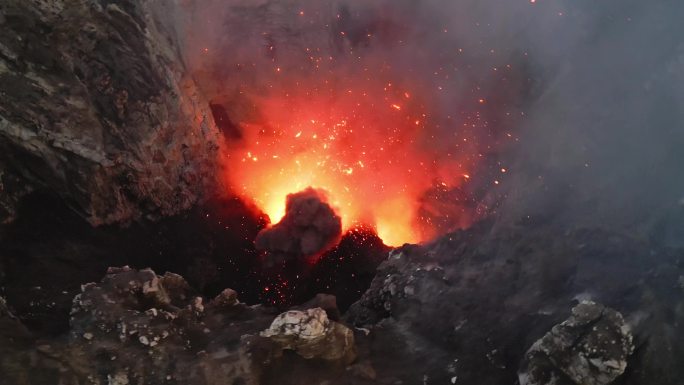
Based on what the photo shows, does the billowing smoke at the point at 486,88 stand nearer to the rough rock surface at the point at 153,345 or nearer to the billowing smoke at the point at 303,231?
the billowing smoke at the point at 303,231

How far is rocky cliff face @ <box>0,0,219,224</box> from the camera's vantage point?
5746mm

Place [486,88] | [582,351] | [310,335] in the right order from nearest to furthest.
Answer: [582,351], [310,335], [486,88]

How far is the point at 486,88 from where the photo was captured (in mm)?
7703

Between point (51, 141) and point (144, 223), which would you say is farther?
point (144, 223)

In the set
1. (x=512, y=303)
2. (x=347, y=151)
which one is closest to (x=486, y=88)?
(x=347, y=151)

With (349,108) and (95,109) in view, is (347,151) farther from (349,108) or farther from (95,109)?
(95,109)

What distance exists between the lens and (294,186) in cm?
959

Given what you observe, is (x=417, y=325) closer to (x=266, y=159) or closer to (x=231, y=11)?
(x=266, y=159)

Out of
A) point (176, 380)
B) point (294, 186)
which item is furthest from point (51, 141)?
point (294, 186)

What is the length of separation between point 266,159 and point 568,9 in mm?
5964

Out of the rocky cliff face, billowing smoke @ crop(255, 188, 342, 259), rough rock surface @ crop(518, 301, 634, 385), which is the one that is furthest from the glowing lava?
rough rock surface @ crop(518, 301, 634, 385)

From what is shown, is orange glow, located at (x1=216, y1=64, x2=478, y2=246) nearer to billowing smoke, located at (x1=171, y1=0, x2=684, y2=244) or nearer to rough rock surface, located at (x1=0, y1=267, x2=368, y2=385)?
billowing smoke, located at (x1=171, y1=0, x2=684, y2=244)

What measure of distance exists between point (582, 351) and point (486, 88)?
5060 mm

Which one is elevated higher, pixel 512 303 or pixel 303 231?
pixel 303 231
